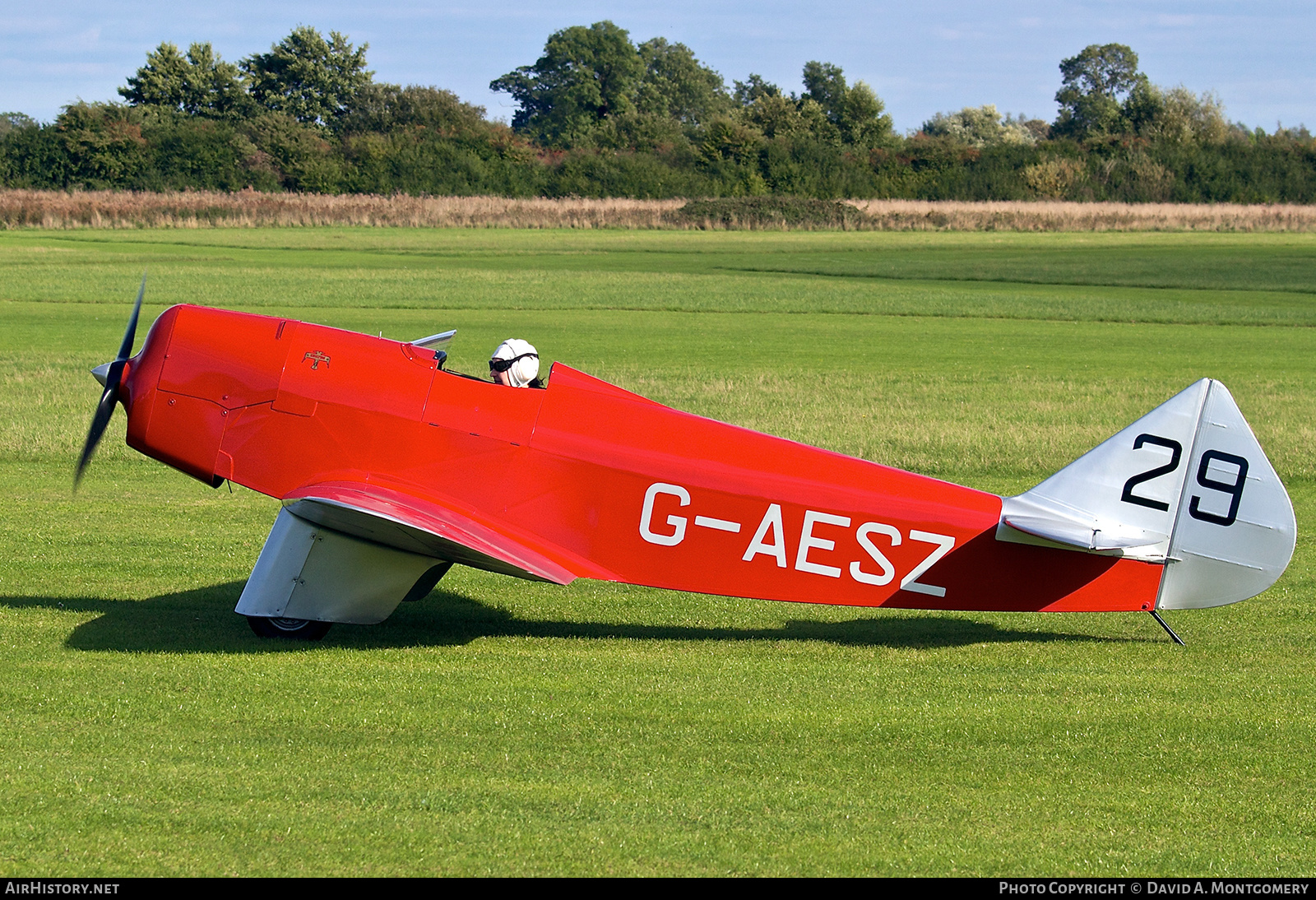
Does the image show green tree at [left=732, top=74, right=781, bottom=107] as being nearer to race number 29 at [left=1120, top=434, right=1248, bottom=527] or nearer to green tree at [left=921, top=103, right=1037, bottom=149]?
green tree at [left=921, top=103, right=1037, bottom=149]

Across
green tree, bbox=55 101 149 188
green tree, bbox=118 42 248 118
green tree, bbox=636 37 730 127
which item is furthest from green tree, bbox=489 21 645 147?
green tree, bbox=55 101 149 188

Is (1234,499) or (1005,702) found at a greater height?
(1234,499)

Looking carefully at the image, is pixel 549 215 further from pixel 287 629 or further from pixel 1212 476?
pixel 1212 476

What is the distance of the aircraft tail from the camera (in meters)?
7.73

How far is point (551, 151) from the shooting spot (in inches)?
4040

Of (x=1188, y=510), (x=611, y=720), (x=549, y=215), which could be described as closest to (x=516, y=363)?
(x=611, y=720)

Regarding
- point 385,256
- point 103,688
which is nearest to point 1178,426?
point 103,688

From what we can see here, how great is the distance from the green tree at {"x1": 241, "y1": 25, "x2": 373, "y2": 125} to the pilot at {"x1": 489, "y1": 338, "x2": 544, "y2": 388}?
10369cm

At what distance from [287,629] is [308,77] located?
10690cm

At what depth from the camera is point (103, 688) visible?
7223 millimetres

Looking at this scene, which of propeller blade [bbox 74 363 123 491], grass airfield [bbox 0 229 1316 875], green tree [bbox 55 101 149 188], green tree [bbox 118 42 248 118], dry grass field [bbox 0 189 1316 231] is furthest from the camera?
green tree [bbox 118 42 248 118]

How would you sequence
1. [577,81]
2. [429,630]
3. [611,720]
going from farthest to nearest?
[577,81], [429,630], [611,720]

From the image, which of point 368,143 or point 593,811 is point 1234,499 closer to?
point 593,811
